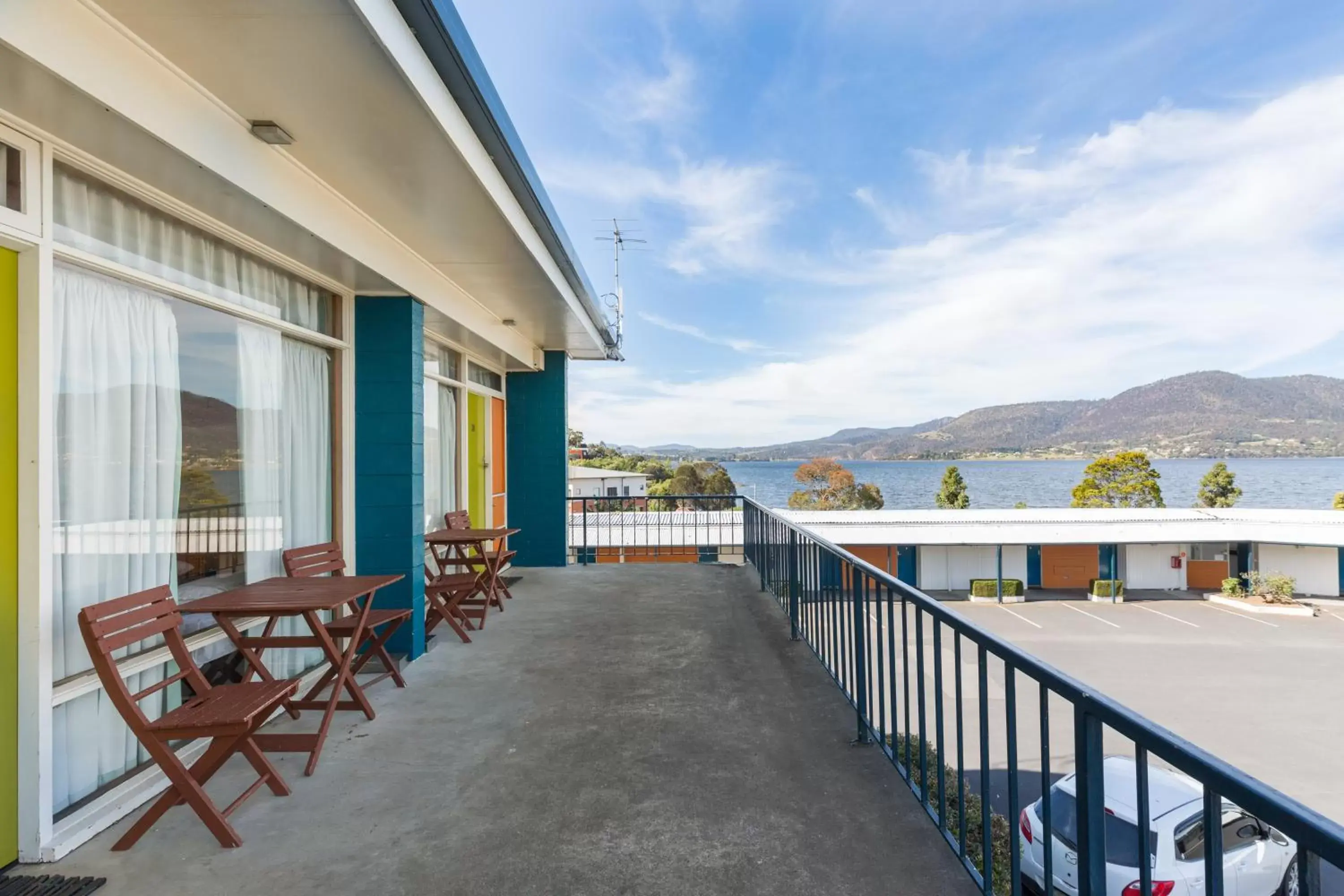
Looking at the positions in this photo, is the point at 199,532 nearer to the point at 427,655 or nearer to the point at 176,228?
the point at 176,228

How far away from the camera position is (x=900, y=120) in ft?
80.8

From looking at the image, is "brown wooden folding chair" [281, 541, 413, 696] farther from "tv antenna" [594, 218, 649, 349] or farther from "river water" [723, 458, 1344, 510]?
"river water" [723, 458, 1344, 510]

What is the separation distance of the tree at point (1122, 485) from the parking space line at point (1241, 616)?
506 inches

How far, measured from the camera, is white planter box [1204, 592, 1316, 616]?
1878 cm

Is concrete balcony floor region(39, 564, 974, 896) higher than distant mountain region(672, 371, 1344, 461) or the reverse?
the reverse

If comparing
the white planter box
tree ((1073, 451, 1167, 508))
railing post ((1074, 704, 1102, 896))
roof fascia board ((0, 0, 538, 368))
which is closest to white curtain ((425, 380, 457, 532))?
roof fascia board ((0, 0, 538, 368))

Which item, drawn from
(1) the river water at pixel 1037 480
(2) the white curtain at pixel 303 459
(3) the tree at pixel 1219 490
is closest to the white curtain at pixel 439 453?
(2) the white curtain at pixel 303 459

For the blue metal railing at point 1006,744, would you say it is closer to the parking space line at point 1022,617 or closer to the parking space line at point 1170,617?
the parking space line at point 1022,617

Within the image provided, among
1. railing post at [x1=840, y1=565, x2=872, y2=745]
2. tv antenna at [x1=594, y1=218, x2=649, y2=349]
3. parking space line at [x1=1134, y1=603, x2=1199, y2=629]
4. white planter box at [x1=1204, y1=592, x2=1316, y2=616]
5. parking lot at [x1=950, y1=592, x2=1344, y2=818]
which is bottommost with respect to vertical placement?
parking lot at [x1=950, y1=592, x2=1344, y2=818]

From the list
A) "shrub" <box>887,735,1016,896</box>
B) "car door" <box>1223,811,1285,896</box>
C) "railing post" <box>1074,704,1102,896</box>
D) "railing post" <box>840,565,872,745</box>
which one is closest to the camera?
"railing post" <box>1074,704,1102,896</box>

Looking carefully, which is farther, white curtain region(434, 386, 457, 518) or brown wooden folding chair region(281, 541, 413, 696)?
white curtain region(434, 386, 457, 518)

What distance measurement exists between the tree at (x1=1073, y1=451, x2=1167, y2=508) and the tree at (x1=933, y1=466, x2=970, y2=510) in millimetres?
8682

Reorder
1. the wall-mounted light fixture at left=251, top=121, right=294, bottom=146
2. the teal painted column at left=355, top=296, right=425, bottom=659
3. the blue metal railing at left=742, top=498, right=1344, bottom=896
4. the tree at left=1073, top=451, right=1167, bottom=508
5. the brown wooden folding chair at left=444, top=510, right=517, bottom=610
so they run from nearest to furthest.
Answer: the blue metal railing at left=742, top=498, right=1344, bottom=896
the wall-mounted light fixture at left=251, top=121, right=294, bottom=146
the teal painted column at left=355, top=296, right=425, bottom=659
the brown wooden folding chair at left=444, top=510, right=517, bottom=610
the tree at left=1073, top=451, right=1167, bottom=508

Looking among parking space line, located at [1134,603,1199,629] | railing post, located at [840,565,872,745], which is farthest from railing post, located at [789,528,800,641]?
parking space line, located at [1134,603,1199,629]
